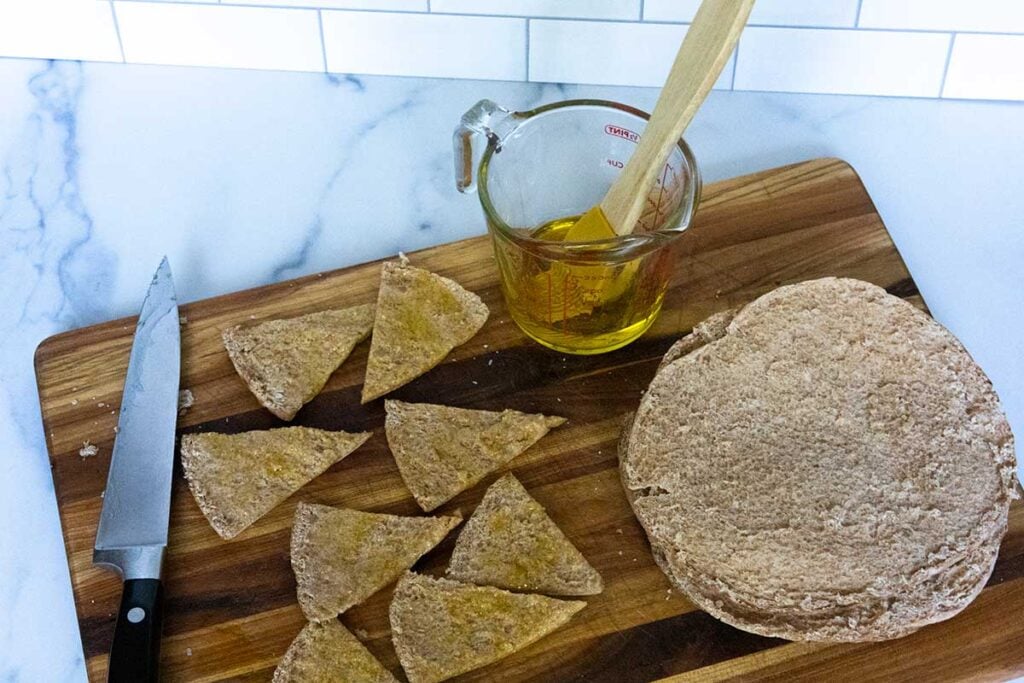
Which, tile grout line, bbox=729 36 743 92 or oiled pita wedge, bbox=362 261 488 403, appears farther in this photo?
tile grout line, bbox=729 36 743 92

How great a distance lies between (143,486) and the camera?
5.71 feet

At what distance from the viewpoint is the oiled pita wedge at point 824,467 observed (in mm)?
1598

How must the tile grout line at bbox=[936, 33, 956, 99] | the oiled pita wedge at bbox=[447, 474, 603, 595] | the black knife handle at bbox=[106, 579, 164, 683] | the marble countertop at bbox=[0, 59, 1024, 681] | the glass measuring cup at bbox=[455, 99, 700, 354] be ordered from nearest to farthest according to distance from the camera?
1. the black knife handle at bbox=[106, 579, 164, 683]
2. the oiled pita wedge at bbox=[447, 474, 603, 595]
3. the glass measuring cup at bbox=[455, 99, 700, 354]
4. the marble countertop at bbox=[0, 59, 1024, 681]
5. the tile grout line at bbox=[936, 33, 956, 99]

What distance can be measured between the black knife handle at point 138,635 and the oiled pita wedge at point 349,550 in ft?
0.65

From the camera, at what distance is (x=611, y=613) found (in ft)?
5.46

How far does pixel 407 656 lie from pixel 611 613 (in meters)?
0.30

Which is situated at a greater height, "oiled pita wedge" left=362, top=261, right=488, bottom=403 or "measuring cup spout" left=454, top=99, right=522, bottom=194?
"measuring cup spout" left=454, top=99, right=522, bottom=194

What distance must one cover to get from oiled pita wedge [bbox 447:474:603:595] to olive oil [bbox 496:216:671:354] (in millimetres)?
301

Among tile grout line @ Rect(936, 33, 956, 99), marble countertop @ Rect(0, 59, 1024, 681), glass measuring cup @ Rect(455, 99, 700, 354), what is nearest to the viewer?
glass measuring cup @ Rect(455, 99, 700, 354)

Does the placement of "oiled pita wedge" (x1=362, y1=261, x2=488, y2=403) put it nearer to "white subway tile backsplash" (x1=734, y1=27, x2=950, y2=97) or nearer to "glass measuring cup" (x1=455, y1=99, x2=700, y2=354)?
"glass measuring cup" (x1=455, y1=99, x2=700, y2=354)

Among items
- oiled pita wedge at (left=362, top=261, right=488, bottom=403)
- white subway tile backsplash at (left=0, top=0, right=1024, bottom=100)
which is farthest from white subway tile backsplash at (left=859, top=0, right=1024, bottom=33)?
oiled pita wedge at (left=362, top=261, right=488, bottom=403)

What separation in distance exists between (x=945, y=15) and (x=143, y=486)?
164cm

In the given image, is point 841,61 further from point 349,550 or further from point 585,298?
point 349,550

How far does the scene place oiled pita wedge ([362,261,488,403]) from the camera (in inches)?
73.5
